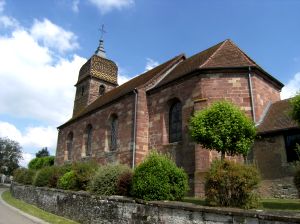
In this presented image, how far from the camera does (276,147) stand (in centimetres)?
1347

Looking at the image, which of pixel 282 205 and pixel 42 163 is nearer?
pixel 282 205

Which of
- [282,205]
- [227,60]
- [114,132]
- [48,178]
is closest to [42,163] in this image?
[114,132]

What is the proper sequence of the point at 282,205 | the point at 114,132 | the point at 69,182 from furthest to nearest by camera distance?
the point at 114,132
the point at 69,182
the point at 282,205

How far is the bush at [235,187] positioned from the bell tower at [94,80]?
1045 inches

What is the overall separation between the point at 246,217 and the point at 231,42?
15275 mm

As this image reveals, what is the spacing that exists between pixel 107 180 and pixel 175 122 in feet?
22.0

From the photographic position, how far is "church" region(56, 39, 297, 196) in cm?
1566

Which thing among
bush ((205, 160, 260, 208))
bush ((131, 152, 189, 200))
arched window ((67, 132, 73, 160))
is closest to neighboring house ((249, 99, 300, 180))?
bush ((131, 152, 189, 200))

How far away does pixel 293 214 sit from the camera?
614cm

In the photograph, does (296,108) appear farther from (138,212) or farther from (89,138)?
(89,138)

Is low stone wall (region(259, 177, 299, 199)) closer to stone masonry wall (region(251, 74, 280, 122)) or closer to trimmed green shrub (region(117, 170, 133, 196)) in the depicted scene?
stone masonry wall (region(251, 74, 280, 122))

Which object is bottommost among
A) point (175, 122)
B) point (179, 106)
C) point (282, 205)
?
point (282, 205)

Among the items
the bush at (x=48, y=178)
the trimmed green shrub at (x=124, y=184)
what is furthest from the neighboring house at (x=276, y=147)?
the bush at (x=48, y=178)

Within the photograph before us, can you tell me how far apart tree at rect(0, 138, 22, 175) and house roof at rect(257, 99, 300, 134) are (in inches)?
1892
